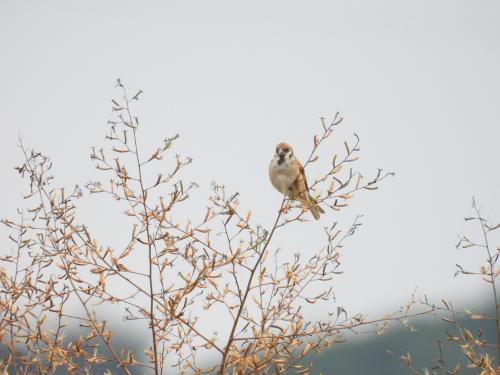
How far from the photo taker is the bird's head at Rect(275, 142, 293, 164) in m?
7.16

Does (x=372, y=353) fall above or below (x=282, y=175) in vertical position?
above

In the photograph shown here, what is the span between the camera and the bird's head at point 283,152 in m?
7.16

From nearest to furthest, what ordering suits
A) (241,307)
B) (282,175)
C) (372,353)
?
(241,307)
(282,175)
(372,353)

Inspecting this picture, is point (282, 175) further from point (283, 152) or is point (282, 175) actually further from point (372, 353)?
point (372, 353)

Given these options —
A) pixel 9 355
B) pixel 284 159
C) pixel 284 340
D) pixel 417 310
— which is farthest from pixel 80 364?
pixel 284 159

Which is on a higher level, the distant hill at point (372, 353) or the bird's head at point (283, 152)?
the distant hill at point (372, 353)

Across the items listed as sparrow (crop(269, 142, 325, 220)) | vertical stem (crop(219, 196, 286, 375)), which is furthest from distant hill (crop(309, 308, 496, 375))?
vertical stem (crop(219, 196, 286, 375))

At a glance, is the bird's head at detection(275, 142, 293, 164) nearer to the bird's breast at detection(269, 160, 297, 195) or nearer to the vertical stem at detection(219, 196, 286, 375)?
the bird's breast at detection(269, 160, 297, 195)

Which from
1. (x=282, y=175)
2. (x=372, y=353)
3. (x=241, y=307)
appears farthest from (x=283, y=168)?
(x=372, y=353)

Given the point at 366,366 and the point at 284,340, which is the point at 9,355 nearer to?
the point at 284,340

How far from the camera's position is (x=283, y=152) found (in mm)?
7164

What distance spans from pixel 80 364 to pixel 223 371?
2.46 feet

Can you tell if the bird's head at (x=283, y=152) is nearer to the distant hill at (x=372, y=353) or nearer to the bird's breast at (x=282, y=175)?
the bird's breast at (x=282, y=175)

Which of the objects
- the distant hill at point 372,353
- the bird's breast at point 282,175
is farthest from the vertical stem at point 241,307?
the distant hill at point 372,353
